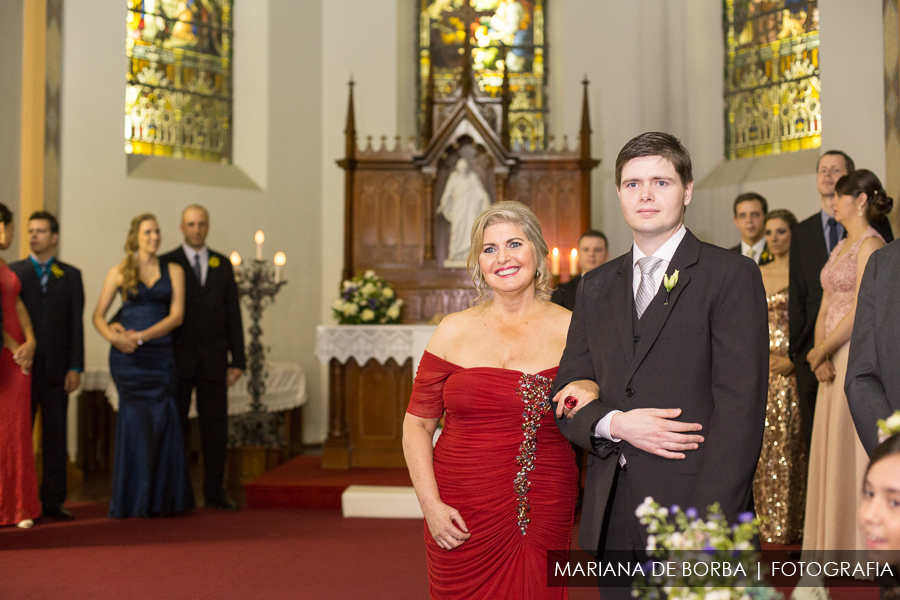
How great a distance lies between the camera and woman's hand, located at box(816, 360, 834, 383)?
4.08m

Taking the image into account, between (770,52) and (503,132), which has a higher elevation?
(770,52)

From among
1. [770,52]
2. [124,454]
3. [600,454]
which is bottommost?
[124,454]

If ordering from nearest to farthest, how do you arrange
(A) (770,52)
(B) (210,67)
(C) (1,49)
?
1. (C) (1,49)
2. (A) (770,52)
3. (B) (210,67)

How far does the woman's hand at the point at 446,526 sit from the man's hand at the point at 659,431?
707 mm

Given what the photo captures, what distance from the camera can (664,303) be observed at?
2.00 meters

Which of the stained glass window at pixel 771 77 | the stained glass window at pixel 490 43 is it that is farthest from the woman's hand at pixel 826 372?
the stained glass window at pixel 490 43

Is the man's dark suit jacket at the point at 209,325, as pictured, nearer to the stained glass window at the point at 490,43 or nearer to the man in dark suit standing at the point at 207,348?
the man in dark suit standing at the point at 207,348

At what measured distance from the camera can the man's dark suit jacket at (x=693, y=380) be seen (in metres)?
1.86

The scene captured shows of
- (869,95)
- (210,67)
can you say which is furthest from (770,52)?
(210,67)

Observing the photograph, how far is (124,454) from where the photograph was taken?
5781 millimetres

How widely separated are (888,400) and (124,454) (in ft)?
16.8

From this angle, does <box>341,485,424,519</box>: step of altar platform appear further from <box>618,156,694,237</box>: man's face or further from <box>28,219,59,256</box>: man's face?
<box>618,156,694,237</box>: man's face

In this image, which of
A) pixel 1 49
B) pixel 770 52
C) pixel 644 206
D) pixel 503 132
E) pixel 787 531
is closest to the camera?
pixel 644 206

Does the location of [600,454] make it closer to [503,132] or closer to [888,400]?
[888,400]
